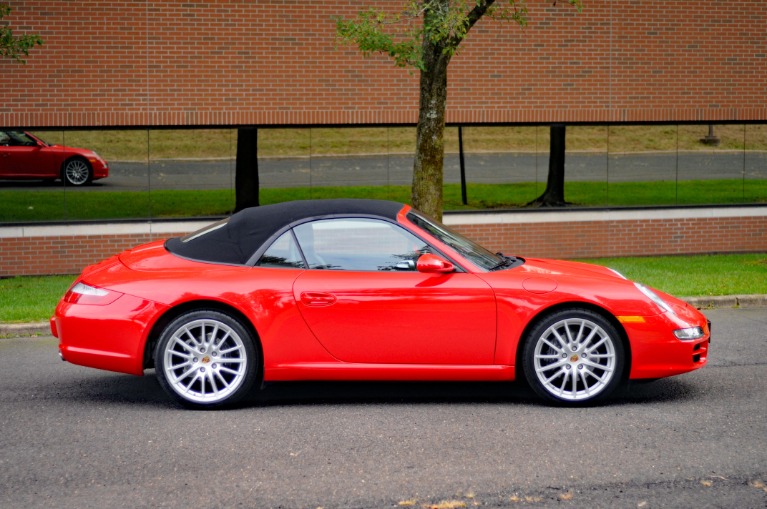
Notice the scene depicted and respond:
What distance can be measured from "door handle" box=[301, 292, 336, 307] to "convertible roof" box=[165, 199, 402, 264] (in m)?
0.55

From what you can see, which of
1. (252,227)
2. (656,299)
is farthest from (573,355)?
(252,227)

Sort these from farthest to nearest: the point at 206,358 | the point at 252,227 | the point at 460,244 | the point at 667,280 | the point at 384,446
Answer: the point at 667,280 < the point at 460,244 < the point at 252,227 < the point at 206,358 < the point at 384,446

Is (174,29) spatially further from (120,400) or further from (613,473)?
(613,473)

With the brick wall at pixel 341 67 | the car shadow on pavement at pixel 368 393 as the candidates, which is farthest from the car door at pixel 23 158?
the car shadow on pavement at pixel 368 393

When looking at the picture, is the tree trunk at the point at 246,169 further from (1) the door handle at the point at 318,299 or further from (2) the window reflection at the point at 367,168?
(1) the door handle at the point at 318,299

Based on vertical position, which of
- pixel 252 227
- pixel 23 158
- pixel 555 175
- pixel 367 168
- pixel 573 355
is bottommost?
pixel 573 355

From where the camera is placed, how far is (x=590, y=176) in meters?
16.7

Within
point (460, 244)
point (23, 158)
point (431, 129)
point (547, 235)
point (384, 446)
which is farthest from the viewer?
point (547, 235)

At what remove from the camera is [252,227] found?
23.5 ft

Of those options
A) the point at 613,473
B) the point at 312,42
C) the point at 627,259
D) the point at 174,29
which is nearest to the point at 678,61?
the point at 627,259

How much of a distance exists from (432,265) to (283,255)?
3.38 ft

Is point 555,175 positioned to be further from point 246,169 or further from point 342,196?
point 246,169

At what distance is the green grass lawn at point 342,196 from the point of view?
14.9 m

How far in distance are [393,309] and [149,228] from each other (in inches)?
369
